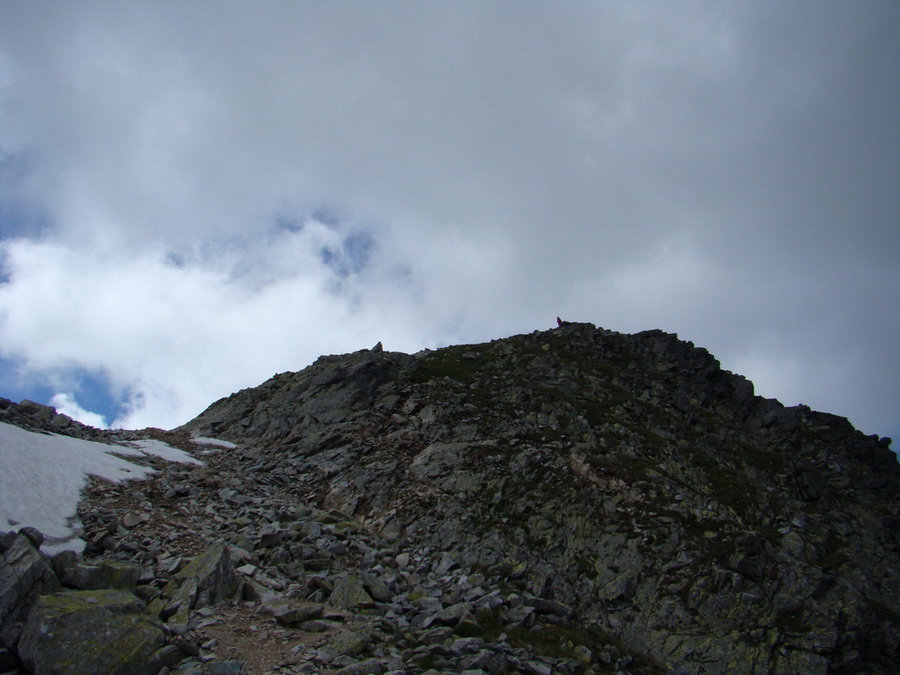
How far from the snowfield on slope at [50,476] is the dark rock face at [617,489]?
26.1 feet

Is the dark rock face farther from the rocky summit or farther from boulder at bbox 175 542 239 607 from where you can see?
boulder at bbox 175 542 239 607

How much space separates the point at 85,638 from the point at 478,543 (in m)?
17.2

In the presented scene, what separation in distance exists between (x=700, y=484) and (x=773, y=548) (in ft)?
21.0

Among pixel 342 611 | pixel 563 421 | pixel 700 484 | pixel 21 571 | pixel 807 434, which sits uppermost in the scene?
pixel 807 434

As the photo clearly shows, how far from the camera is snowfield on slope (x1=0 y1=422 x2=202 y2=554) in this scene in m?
18.7

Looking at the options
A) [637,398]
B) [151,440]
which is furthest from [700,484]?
[151,440]

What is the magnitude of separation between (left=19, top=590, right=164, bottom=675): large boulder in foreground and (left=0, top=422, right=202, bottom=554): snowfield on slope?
7521mm

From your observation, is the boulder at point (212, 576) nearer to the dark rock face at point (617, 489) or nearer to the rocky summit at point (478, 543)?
the rocky summit at point (478, 543)

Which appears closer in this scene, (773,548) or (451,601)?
(451,601)

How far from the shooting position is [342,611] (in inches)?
658

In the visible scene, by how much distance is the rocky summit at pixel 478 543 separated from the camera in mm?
13938

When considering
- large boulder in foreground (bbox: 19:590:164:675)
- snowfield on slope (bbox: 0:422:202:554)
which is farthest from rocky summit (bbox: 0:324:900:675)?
snowfield on slope (bbox: 0:422:202:554)

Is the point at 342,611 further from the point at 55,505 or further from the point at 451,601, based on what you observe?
the point at 55,505

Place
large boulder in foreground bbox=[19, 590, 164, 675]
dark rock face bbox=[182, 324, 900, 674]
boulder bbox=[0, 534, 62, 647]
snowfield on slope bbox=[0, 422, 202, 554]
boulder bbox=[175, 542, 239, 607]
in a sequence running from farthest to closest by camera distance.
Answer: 1. dark rock face bbox=[182, 324, 900, 674]
2. snowfield on slope bbox=[0, 422, 202, 554]
3. boulder bbox=[175, 542, 239, 607]
4. boulder bbox=[0, 534, 62, 647]
5. large boulder in foreground bbox=[19, 590, 164, 675]
